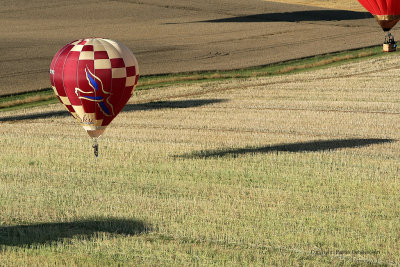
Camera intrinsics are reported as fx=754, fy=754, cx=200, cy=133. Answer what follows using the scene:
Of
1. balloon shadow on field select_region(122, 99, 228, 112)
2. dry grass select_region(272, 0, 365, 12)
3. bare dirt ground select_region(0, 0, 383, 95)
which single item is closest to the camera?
balloon shadow on field select_region(122, 99, 228, 112)

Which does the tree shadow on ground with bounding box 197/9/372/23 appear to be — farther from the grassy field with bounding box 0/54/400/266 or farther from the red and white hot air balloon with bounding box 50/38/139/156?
the red and white hot air balloon with bounding box 50/38/139/156

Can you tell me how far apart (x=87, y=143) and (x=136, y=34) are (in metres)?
34.4

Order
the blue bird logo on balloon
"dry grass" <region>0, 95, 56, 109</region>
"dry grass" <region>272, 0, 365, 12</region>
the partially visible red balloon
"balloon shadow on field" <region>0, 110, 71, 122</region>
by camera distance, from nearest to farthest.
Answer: the blue bird logo on balloon → "balloon shadow on field" <region>0, 110, 71, 122</region> → the partially visible red balloon → "dry grass" <region>0, 95, 56, 109</region> → "dry grass" <region>272, 0, 365, 12</region>

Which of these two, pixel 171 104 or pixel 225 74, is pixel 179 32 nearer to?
pixel 225 74

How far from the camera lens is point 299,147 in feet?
67.7

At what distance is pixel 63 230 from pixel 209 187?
4098mm

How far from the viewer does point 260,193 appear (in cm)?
1534

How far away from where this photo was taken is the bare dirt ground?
1731 inches

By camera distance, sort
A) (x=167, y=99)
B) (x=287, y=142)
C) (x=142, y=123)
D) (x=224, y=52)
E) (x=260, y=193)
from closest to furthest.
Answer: (x=260, y=193), (x=287, y=142), (x=142, y=123), (x=167, y=99), (x=224, y=52)

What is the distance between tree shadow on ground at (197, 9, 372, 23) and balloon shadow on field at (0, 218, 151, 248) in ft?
165

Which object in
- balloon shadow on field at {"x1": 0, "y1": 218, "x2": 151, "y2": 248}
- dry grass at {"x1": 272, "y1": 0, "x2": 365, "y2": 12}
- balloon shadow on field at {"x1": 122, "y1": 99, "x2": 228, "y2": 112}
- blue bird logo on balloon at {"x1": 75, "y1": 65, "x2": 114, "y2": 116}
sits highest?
blue bird logo on balloon at {"x1": 75, "y1": 65, "x2": 114, "y2": 116}

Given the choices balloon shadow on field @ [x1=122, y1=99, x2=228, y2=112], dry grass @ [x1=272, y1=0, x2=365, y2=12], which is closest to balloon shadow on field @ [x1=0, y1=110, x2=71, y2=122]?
balloon shadow on field @ [x1=122, y1=99, x2=228, y2=112]

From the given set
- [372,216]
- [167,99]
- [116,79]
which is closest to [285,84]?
[167,99]

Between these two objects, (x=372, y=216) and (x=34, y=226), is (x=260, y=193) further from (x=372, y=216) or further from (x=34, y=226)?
(x=34, y=226)
